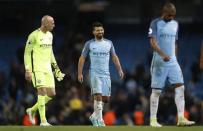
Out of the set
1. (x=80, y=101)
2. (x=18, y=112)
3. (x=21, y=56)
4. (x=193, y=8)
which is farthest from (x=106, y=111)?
(x=193, y=8)

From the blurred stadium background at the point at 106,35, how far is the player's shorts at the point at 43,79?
8280 millimetres

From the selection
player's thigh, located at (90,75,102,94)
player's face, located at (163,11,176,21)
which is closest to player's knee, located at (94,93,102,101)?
player's thigh, located at (90,75,102,94)

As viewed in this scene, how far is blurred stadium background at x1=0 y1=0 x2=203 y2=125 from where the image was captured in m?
29.8

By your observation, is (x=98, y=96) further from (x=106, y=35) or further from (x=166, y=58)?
(x=106, y=35)

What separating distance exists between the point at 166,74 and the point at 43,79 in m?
2.84

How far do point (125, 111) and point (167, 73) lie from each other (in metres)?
8.55

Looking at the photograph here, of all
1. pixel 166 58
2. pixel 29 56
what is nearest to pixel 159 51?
pixel 166 58

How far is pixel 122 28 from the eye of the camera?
1328 inches

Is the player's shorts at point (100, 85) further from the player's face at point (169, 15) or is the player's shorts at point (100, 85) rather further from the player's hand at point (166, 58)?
the player's face at point (169, 15)

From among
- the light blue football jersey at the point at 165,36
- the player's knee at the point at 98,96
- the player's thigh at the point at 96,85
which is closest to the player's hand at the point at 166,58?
the light blue football jersey at the point at 165,36

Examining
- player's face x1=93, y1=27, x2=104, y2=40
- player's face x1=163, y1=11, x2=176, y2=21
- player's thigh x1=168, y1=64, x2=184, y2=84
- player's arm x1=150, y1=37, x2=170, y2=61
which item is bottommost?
player's thigh x1=168, y1=64, x2=184, y2=84

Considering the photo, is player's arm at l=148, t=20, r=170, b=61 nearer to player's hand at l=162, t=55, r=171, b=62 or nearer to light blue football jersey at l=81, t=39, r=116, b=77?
player's hand at l=162, t=55, r=171, b=62

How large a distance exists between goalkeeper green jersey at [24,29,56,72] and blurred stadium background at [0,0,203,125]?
834 cm

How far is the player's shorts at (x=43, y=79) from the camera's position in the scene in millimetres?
20484
